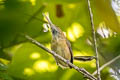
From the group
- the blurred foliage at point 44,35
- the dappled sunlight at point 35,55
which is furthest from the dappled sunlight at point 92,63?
the dappled sunlight at point 35,55

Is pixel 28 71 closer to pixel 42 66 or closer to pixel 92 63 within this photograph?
pixel 42 66

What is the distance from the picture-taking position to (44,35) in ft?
1.61

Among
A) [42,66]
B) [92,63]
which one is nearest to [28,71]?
[42,66]

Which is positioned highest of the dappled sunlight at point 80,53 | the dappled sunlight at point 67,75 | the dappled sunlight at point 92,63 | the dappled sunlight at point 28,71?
the dappled sunlight at point 80,53

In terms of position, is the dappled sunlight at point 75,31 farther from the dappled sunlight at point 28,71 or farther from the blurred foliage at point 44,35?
the dappled sunlight at point 28,71

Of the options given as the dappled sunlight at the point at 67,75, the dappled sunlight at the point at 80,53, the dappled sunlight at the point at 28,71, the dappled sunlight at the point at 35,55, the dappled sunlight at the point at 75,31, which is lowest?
the dappled sunlight at the point at 67,75

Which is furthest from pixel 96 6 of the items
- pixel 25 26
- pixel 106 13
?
pixel 25 26

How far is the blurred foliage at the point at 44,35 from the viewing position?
47 centimetres

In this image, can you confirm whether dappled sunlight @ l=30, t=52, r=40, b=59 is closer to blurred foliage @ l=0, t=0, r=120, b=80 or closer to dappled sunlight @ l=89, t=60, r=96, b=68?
blurred foliage @ l=0, t=0, r=120, b=80

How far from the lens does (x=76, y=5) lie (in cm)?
48

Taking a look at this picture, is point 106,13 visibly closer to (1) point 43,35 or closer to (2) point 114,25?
(2) point 114,25

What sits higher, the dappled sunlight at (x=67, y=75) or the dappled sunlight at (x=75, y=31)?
the dappled sunlight at (x=75, y=31)

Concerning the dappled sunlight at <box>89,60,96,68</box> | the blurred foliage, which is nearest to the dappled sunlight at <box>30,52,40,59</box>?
the blurred foliage

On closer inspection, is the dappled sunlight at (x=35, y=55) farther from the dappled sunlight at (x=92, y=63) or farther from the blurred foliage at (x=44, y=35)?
the dappled sunlight at (x=92, y=63)
